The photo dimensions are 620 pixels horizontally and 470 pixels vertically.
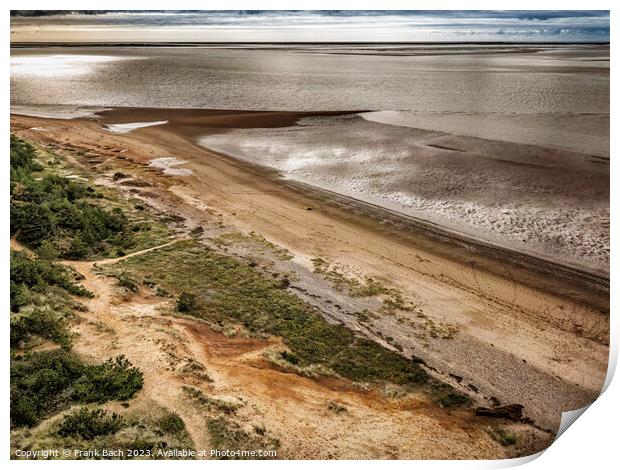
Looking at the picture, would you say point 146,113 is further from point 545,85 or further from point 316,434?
point 545,85

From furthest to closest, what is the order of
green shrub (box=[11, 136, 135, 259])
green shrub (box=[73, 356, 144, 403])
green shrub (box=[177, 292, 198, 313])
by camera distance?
green shrub (box=[11, 136, 135, 259]) → green shrub (box=[177, 292, 198, 313]) → green shrub (box=[73, 356, 144, 403])

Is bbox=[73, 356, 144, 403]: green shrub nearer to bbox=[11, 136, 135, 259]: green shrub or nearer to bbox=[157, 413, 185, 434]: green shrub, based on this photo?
bbox=[157, 413, 185, 434]: green shrub

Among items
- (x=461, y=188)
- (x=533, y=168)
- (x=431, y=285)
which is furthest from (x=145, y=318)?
(x=533, y=168)

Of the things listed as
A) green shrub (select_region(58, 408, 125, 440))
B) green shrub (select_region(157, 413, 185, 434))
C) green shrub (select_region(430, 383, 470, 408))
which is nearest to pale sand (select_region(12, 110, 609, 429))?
green shrub (select_region(430, 383, 470, 408))

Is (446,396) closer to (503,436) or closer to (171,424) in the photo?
(503,436)

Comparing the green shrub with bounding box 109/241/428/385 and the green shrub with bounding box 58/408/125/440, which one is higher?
the green shrub with bounding box 109/241/428/385

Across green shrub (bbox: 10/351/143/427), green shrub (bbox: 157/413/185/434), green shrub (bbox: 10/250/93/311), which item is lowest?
green shrub (bbox: 157/413/185/434)

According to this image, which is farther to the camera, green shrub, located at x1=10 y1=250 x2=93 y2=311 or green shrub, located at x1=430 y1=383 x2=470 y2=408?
green shrub, located at x1=10 y1=250 x2=93 y2=311
